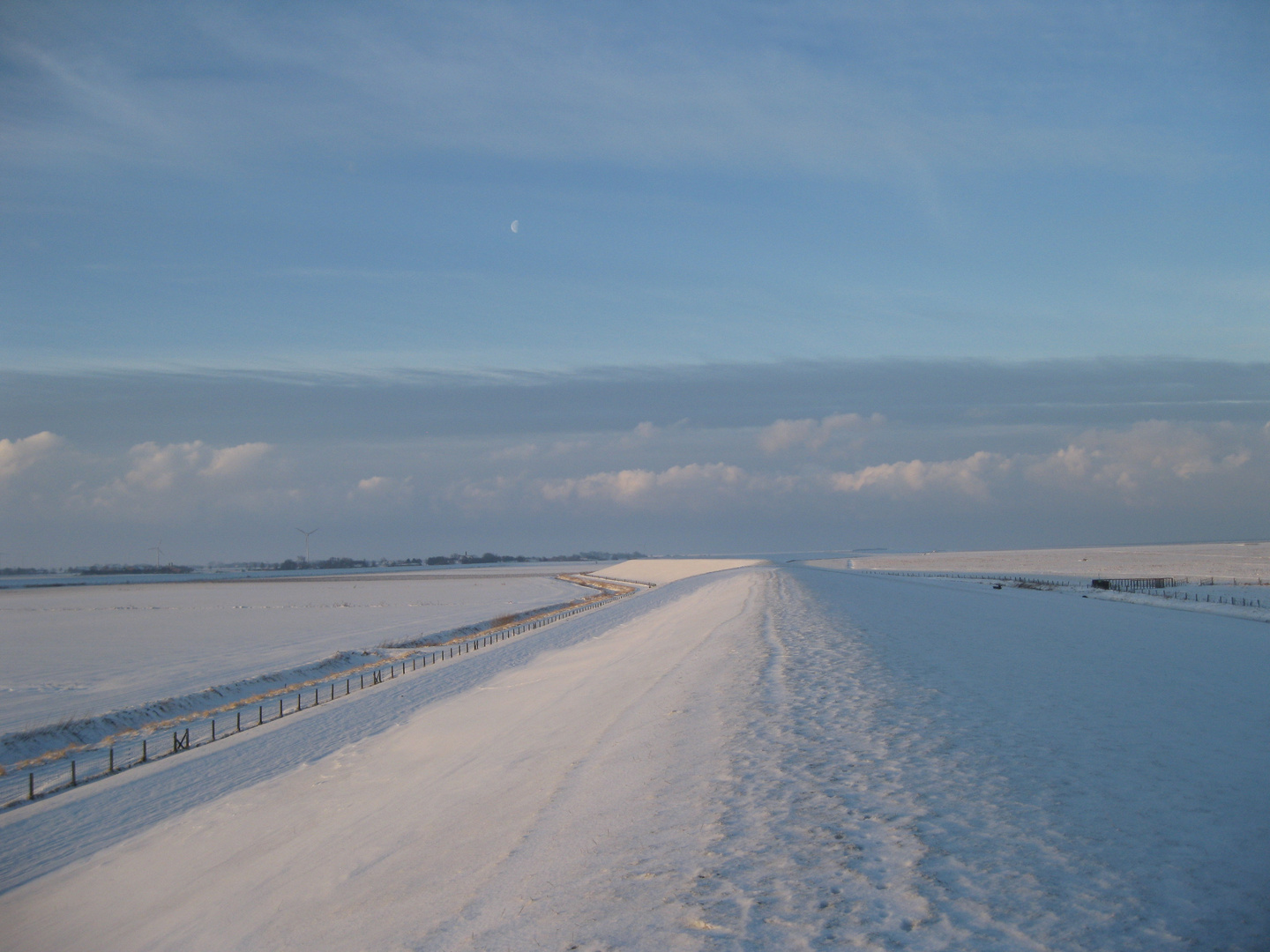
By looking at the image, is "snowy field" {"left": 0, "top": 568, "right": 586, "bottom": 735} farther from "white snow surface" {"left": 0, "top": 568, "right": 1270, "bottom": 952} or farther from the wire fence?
"white snow surface" {"left": 0, "top": 568, "right": 1270, "bottom": 952}

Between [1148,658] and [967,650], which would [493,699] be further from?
[1148,658]

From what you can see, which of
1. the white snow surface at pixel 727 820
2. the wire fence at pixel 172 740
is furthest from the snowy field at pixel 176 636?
the white snow surface at pixel 727 820

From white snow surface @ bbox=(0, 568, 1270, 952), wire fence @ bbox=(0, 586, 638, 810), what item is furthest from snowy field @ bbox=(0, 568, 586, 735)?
white snow surface @ bbox=(0, 568, 1270, 952)

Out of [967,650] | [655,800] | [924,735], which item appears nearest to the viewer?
[655,800]

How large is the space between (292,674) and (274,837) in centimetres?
2389

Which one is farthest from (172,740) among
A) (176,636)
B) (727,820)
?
(176,636)

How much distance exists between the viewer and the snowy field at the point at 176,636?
3294 centimetres

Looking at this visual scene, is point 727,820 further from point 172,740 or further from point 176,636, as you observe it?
point 176,636

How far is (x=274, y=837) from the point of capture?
51.7 ft

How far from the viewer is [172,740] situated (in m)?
25.3

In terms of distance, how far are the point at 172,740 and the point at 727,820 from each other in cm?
2217

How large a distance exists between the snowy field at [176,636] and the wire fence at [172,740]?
159 inches

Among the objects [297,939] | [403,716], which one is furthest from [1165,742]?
[403,716]

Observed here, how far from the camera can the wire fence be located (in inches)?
834
